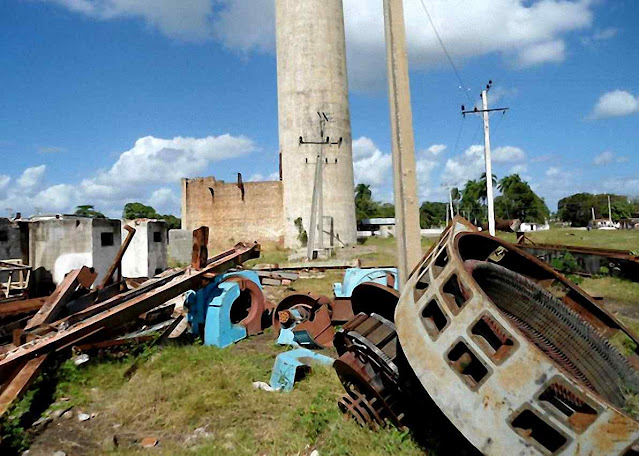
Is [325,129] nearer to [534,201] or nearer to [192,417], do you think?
[192,417]

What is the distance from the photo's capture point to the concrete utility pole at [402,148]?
5180 mm

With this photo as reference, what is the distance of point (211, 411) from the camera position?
13.7 feet

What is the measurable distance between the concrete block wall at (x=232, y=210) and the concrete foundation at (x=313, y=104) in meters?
1.67

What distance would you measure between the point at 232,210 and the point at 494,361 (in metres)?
26.8

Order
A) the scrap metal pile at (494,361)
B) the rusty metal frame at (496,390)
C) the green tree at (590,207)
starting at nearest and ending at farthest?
the rusty metal frame at (496,390)
the scrap metal pile at (494,361)
the green tree at (590,207)

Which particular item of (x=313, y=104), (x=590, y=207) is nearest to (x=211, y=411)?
(x=313, y=104)

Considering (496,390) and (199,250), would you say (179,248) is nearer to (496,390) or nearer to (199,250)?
(199,250)

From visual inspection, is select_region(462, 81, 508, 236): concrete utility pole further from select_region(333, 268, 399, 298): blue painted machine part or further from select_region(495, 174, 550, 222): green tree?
select_region(495, 174, 550, 222): green tree

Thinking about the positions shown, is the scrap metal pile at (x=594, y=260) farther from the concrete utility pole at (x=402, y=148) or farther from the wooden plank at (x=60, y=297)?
the wooden plank at (x=60, y=297)

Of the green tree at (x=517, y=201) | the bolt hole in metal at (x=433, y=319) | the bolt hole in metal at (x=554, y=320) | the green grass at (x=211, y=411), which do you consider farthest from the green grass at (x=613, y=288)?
the green tree at (x=517, y=201)

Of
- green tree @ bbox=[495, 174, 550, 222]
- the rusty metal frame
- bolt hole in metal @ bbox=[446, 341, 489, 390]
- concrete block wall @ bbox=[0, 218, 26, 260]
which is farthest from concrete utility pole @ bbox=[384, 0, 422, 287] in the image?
green tree @ bbox=[495, 174, 550, 222]

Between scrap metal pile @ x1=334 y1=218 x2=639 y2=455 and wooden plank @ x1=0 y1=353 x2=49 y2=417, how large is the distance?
2879 mm

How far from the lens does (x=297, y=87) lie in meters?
26.4

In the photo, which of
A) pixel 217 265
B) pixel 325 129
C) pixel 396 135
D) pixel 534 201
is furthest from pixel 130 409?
pixel 534 201
